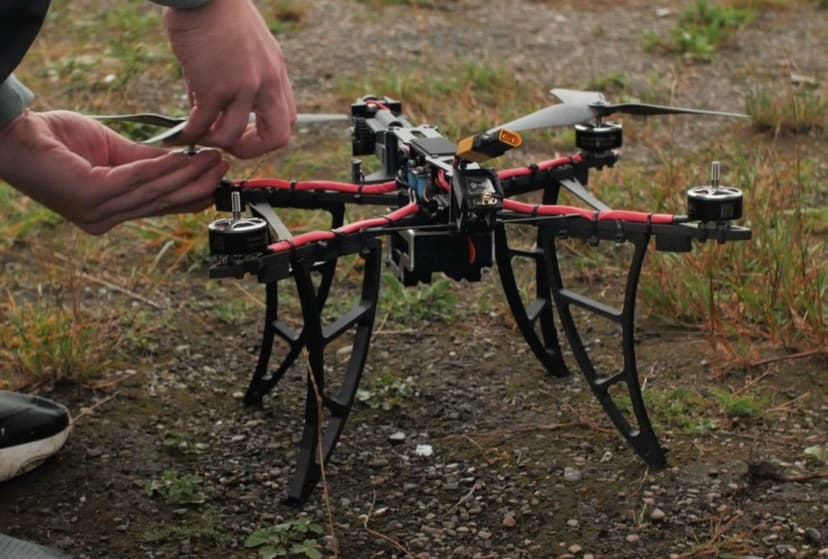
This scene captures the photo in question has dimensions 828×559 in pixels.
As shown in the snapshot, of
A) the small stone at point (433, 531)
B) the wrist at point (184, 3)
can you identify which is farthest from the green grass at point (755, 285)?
the wrist at point (184, 3)

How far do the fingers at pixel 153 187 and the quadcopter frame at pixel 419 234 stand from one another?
79 millimetres

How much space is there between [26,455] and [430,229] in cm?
119

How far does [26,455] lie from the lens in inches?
136

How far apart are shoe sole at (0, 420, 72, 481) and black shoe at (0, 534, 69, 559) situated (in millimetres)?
551

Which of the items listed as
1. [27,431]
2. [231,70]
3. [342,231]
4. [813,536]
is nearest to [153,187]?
[342,231]

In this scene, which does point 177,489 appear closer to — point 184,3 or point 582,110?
point 184,3

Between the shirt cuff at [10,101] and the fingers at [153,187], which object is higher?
the shirt cuff at [10,101]

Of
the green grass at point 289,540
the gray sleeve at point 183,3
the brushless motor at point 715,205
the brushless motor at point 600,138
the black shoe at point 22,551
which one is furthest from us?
the brushless motor at point 600,138

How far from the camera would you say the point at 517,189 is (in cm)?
356

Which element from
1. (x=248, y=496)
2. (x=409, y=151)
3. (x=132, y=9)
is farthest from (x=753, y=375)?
(x=132, y=9)

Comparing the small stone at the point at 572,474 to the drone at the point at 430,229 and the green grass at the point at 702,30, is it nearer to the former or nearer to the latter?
the drone at the point at 430,229

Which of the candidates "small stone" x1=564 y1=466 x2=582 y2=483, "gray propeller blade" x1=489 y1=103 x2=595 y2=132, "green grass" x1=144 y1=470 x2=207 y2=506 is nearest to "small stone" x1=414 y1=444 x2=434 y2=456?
"small stone" x1=564 y1=466 x2=582 y2=483

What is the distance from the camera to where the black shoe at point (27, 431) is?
3430 millimetres

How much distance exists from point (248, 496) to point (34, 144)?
39.2 inches
